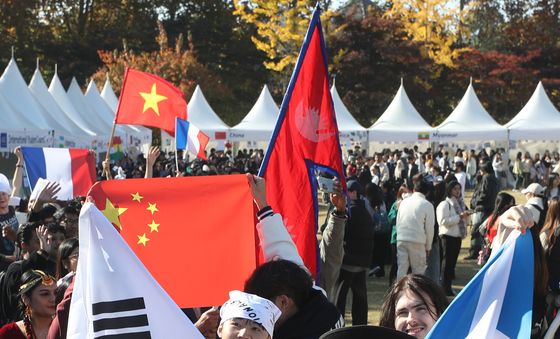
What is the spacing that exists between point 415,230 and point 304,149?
488 centimetres

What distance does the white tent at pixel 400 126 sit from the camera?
1198 inches

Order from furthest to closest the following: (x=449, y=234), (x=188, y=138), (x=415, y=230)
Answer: (x=188, y=138) < (x=449, y=234) < (x=415, y=230)

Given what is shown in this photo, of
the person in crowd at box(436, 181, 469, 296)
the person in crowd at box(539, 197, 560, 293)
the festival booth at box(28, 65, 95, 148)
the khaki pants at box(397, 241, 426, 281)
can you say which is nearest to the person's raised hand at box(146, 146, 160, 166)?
the person in crowd at box(539, 197, 560, 293)

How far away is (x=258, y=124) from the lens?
99.8 ft

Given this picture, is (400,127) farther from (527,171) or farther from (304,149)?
(304,149)

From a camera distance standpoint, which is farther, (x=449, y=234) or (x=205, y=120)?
(x=205, y=120)

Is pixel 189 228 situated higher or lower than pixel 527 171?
higher

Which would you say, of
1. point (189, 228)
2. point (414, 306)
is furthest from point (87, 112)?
point (414, 306)

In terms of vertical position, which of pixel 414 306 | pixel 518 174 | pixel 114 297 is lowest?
pixel 518 174

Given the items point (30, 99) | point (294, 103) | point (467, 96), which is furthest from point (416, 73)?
point (294, 103)

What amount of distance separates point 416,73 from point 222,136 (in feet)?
61.6

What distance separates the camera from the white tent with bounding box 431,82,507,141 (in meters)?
29.6

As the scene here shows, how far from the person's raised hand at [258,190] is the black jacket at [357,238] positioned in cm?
433

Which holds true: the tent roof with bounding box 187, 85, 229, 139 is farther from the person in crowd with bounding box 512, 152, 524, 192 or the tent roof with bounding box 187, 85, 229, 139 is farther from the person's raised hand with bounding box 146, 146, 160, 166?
the person's raised hand with bounding box 146, 146, 160, 166
